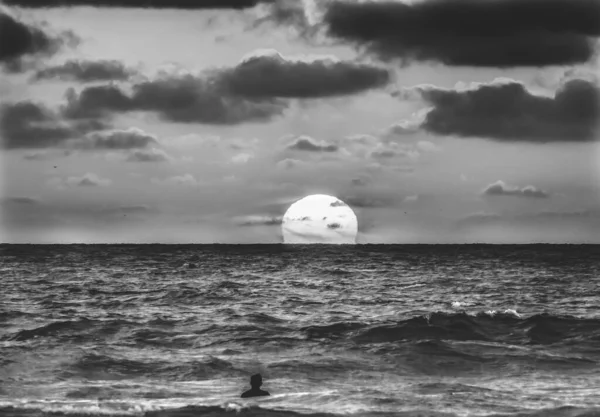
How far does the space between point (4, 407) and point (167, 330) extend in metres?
12.4

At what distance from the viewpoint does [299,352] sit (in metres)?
23.8

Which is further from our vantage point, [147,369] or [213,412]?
[147,369]

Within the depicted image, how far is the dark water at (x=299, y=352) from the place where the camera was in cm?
1684

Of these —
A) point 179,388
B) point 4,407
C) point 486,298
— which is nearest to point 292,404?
point 179,388

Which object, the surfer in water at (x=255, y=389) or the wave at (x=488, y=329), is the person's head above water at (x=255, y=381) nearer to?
the surfer in water at (x=255, y=389)

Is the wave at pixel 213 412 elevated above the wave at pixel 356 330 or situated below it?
below

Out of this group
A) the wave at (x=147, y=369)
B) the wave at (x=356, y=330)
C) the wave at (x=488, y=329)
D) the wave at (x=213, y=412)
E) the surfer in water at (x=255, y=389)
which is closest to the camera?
the wave at (x=213, y=412)

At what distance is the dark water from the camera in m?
16.8

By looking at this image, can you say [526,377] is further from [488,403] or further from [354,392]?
[354,392]

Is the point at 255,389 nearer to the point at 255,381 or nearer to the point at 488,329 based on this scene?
the point at 255,381

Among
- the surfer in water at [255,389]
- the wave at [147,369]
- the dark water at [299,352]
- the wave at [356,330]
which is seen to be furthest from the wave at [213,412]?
the wave at [356,330]

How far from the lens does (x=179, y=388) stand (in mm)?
18781

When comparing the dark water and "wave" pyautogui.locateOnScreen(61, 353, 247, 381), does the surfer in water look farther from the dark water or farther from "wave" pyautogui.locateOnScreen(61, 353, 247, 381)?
"wave" pyautogui.locateOnScreen(61, 353, 247, 381)

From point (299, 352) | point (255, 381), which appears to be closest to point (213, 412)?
point (255, 381)
